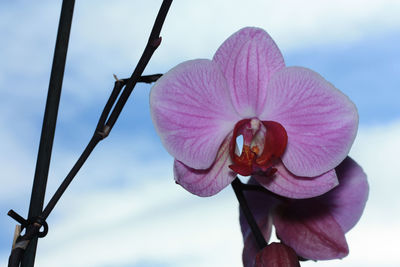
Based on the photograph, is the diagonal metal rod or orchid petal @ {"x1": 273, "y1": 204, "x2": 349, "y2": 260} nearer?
the diagonal metal rod

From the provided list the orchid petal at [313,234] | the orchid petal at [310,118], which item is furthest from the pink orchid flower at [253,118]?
the orchid petal at [313,234]

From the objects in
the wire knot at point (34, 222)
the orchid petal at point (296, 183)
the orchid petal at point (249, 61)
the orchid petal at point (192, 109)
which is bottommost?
the wire knot at point (34, 222)

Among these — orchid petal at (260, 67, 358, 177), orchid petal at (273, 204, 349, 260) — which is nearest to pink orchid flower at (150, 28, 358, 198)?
orchid petal at (260, 67, 358, 177)

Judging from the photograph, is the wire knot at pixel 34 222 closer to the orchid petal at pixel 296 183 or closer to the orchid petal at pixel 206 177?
the orchid petal at pixel 206 177

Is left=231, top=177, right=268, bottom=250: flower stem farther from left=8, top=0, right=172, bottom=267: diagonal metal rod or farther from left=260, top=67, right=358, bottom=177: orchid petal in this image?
left=8, top=0, right=172, bottom=267: diagonal metal rod

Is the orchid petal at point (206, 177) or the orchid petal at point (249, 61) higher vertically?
the orchid petal at point (249, 61)

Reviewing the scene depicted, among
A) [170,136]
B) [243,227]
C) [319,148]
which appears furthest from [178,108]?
[243,227]
